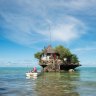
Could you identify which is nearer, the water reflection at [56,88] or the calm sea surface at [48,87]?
the water reflection at [56,88]

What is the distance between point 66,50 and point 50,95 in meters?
78.4

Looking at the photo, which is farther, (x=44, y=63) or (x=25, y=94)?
(x=44, y=63)

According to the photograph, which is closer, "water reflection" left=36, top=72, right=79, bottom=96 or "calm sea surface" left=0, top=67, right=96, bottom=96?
"water reflection" left=36, top=72, right=79, bottom=96

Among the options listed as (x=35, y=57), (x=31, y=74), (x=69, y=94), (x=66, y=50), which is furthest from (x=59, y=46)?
A: (x=69, y=94)

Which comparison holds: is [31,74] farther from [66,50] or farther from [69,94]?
[66,50]

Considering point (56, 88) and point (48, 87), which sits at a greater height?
point (48, 87)

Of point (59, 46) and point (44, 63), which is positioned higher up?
point (59, 46)

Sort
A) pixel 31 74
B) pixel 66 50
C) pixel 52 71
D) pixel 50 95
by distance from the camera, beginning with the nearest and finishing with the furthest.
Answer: pixel 50 95
pixel 31 74
pixel 52 71
pixel 66 50

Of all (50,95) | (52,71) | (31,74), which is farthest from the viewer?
(52,71)

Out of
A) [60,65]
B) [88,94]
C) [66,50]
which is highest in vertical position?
[66,50]

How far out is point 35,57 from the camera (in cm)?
11019

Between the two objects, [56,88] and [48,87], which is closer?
[56,88]

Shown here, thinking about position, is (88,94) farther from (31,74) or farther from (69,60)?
(69,60)

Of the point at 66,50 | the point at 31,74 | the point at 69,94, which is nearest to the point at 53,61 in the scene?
the point at 66,50
